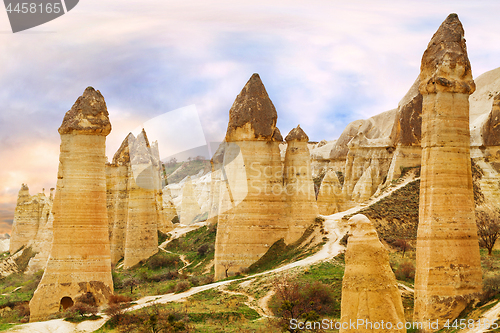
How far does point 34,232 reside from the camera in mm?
51000

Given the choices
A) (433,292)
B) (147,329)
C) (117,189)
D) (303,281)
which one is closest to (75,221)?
(147,329)

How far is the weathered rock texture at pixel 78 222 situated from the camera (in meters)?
23.2

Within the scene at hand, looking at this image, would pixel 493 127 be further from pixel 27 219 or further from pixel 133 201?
pixel 27 219

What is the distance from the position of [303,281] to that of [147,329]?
767cm

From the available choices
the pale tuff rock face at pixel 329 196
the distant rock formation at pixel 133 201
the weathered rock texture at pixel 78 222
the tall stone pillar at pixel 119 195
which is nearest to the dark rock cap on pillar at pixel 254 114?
the weathered rock texture at pixel 78 222

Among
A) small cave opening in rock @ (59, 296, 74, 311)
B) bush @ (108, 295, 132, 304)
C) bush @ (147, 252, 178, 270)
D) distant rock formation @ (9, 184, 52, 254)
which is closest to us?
bush @ (108, 295, 132, 304)

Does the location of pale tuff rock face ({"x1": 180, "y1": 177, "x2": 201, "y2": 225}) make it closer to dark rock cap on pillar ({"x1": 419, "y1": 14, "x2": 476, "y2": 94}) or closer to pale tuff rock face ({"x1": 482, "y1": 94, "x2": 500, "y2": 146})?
pale tuff rock face ({"x1": 482, "y1": 94, "x2": 500, "y2": 146})

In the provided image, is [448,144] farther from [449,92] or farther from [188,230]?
[188,230]

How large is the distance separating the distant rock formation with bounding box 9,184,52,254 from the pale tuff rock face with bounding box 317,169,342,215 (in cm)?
2574

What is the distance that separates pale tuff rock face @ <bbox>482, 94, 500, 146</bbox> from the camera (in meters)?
37.2

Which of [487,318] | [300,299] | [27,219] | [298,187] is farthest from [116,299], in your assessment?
[27,219]

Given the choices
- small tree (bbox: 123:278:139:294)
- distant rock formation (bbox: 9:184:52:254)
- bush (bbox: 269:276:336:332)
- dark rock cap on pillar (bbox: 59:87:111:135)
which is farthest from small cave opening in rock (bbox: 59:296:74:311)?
distant rock formation (bbox: 9:184:52:254)

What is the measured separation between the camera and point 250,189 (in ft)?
98.4

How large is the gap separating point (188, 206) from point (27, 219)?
15122mm
